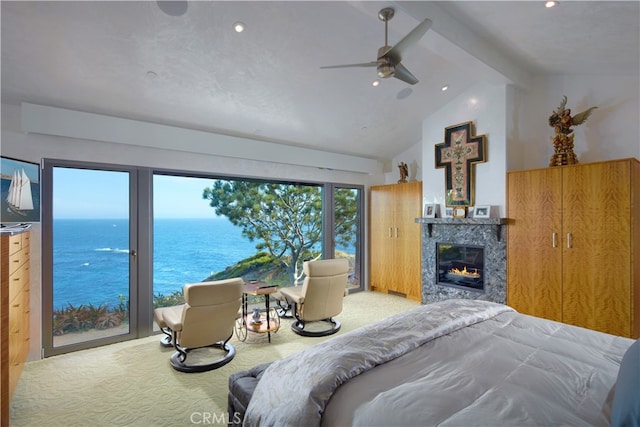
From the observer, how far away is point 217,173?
4641 millimetres

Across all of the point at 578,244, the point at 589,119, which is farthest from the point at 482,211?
the point at 589,119

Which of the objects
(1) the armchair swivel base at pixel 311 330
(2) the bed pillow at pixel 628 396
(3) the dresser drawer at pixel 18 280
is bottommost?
(1) the armchair swivel base at pixel 311 330

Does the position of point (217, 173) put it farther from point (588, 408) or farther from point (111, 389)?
point (588, 408)

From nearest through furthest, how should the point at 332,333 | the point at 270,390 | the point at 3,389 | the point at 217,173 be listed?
the point at 270,390
the point at 3,389
the point at 332,333
the point at 217,173

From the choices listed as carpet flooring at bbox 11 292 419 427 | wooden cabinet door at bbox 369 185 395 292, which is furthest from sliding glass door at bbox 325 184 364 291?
carpet flooring at bbox 11 292 419 427

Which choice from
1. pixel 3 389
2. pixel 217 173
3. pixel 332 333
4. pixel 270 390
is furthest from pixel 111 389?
pixel 217 173

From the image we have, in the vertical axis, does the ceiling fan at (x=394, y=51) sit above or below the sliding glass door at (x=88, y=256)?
above

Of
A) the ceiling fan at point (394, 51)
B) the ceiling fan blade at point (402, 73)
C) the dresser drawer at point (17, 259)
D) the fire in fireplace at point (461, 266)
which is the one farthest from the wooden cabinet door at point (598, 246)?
the dresser drawer at point (17, 259)

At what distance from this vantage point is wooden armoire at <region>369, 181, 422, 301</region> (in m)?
5.61

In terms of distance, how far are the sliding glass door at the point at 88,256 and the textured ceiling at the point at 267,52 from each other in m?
0.86

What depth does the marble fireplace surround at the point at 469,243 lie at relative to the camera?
434 cm

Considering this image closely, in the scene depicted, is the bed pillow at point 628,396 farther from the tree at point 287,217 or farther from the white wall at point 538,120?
the tree at point 287,217

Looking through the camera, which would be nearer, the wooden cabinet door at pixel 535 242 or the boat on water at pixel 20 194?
the boat on water at pixel 20 194

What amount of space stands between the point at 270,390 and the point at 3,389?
190 centimetres
